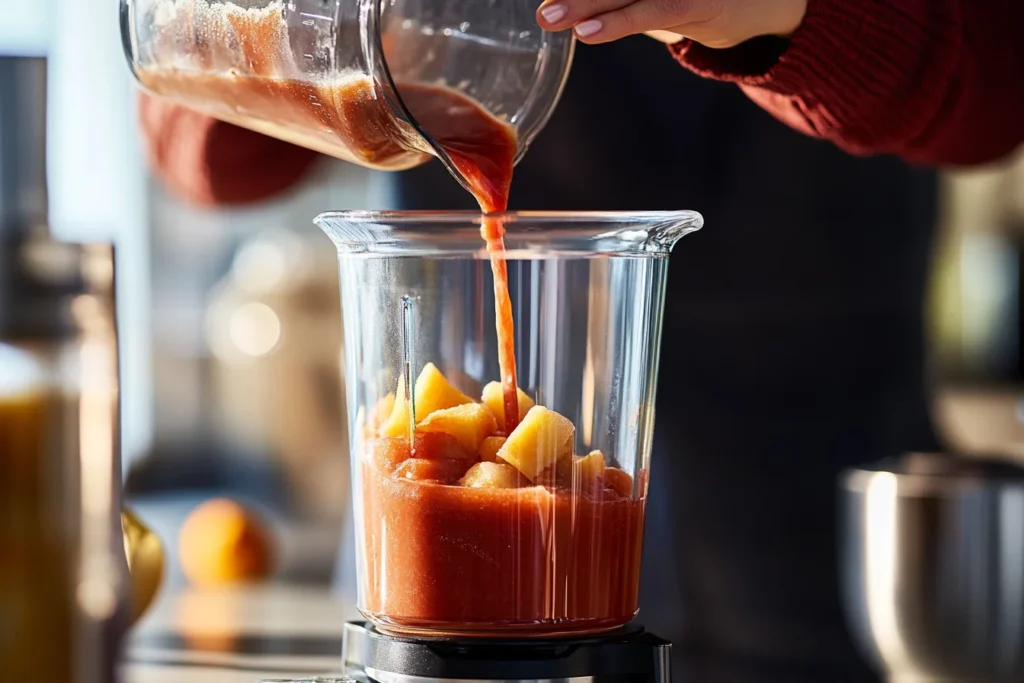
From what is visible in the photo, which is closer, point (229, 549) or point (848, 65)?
point (848, 65)

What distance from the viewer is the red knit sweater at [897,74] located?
83 centimetres

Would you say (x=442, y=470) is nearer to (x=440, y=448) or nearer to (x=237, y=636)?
(x=440, y=448)

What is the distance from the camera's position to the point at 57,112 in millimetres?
3883

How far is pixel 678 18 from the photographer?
2.33 ft

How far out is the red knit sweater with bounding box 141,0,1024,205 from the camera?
83cm

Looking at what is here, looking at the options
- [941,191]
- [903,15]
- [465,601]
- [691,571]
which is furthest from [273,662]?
[941,191]

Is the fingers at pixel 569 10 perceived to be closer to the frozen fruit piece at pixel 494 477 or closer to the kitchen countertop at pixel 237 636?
the frozen fruit piece at pixel 494 477

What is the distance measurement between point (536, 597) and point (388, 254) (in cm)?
19

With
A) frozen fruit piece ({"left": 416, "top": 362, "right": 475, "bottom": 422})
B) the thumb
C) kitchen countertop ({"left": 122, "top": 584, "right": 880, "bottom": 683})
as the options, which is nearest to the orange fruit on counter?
kitchen countertop ({"left": 122, "top": 584, "right": 880, "bottom": 683})

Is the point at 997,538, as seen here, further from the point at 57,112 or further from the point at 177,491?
the point at 177,491

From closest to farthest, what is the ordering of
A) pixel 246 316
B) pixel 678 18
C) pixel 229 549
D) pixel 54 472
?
pixel 54 472 < pixel 678 18 < pixel 229 549 < pixel 246 316

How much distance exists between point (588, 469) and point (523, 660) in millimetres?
99

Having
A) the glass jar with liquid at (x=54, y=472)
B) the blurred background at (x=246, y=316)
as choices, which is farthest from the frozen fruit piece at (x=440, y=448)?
the blurred background at (x=246, y=316)

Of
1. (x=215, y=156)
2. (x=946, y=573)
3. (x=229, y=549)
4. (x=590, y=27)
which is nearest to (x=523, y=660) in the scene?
(x=590, y=27)
